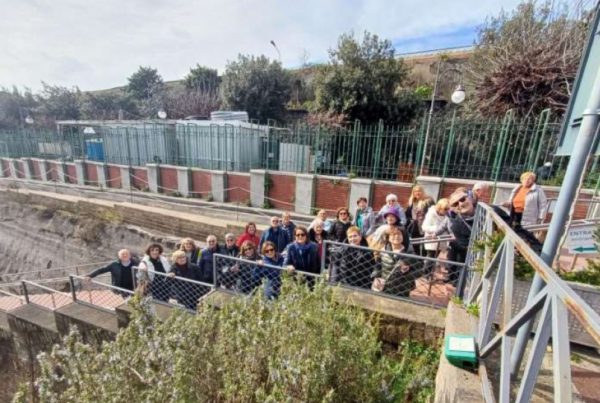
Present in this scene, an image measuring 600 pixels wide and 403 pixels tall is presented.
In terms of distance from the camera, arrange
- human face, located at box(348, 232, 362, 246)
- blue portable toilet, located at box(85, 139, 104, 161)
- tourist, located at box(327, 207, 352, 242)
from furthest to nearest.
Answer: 1. blue portable toilet, located at box(85, 139, 104, 161)
2. tourist, located at box(327, 207, 352, 242)
3. human face, located at box(348, 232, 362, 246)

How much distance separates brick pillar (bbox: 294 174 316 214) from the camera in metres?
8.83

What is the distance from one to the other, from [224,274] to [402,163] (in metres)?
5.95

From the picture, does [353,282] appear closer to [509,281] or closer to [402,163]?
[509,281]

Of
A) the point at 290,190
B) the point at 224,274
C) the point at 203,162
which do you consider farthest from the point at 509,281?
the point at 203,162

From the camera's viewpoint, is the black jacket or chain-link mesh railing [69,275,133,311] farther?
the black jacket

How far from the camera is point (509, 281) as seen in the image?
1685 mm

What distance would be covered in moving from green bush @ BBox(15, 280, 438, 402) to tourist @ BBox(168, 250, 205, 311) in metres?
1.82

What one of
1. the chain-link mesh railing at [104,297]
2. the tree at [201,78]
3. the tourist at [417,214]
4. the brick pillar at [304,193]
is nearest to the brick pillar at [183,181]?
the brick pillar at [304,193]

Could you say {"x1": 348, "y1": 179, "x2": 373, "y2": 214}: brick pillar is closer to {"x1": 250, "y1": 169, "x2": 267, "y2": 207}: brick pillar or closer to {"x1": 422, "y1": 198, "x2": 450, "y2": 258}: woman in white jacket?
{"x1": 250, "y1": 169, "x2": 267, "y2": 207}: brick pillar

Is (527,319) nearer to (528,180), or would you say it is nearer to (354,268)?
(354,268)

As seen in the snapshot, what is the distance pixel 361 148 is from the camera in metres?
8.72

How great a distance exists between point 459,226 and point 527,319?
113 inches

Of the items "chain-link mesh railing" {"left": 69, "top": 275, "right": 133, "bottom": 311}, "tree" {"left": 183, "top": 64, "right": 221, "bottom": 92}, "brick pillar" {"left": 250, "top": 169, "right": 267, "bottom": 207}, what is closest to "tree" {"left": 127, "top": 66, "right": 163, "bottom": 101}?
"tree" {"left": 183, "top": 64, "right": 221, "bottom": 92}

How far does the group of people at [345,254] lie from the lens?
144 inches
